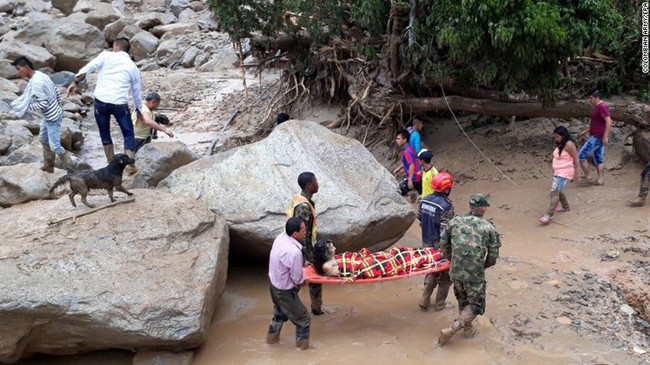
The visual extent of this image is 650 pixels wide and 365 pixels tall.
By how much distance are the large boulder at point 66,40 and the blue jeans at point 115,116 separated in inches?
504

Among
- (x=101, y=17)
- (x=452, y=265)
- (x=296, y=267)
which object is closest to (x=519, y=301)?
(x=452, y=265)

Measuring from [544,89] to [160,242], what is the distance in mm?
6389

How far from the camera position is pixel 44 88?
23.6 feet

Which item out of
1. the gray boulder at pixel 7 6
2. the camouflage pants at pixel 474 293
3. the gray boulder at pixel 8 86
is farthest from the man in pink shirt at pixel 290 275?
the gray boulder at pixel 7 6

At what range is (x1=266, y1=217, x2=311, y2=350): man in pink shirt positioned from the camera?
5.14m

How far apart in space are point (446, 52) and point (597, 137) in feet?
9.37

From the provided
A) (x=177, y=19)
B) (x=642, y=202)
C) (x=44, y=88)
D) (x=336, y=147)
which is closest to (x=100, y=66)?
(x=44, y=88)

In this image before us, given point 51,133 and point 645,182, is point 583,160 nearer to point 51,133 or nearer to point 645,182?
point 645,182

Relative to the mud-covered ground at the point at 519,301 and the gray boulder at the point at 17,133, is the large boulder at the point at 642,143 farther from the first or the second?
the gray boulder at the point at 17,133

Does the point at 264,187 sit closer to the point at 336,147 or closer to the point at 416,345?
the point at 336,147

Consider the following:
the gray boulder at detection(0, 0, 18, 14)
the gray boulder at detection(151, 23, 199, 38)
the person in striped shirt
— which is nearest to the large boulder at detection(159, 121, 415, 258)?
the person in striped shirt

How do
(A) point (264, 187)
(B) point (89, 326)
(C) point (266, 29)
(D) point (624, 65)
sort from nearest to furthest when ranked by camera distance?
(B) point (89, 326)
(A) point (264, 187)
(D) point (624, 65)
(C) point (266, 29)

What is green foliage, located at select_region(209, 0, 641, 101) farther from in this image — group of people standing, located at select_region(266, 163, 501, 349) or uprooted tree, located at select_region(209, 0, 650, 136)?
group of people standing, located at select_region(266, 163, 501, 349)

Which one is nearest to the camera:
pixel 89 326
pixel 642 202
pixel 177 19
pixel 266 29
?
pixel 89 326
